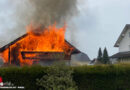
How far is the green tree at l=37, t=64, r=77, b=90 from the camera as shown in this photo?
582 inches

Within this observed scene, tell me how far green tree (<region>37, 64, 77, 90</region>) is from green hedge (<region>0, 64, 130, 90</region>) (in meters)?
0.55

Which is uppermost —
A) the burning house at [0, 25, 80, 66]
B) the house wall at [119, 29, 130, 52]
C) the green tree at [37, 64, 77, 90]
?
the house wall at [119, 29, 130, 52]

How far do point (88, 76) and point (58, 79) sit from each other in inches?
84.5

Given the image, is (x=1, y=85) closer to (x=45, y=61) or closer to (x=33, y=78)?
(x=33, y=78)

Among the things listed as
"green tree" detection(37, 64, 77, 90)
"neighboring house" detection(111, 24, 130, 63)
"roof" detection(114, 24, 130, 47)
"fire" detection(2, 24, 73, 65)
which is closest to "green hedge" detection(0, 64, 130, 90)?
"green tree" detection(37, 64, 77, 90)

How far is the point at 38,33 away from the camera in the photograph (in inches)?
853

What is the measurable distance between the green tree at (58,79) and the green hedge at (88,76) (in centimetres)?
55

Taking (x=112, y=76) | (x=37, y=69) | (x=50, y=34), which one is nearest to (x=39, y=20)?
(x=50, y=34)

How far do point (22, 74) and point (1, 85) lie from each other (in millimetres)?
1437

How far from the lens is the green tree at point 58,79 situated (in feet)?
48.5

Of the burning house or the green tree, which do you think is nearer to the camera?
the green tree

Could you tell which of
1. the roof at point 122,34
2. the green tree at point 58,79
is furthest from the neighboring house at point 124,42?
the green tree at point 58,79

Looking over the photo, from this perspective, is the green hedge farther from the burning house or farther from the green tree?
the burning house

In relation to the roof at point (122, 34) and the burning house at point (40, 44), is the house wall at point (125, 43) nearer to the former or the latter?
the roof at point (122, 34)
